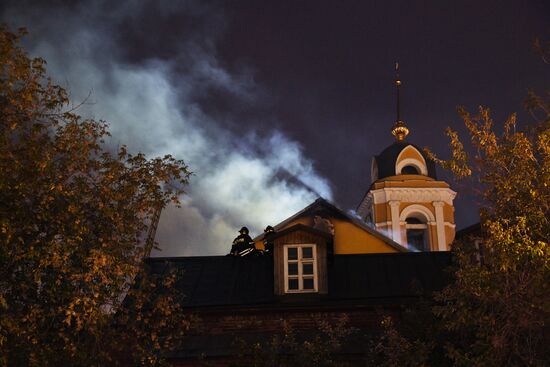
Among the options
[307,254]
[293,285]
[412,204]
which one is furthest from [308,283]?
[412,204]

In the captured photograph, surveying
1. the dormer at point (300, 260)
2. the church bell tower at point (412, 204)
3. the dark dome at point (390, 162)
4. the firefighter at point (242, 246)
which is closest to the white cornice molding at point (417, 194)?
the church bell tower at point (412, 204)

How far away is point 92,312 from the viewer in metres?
16.3

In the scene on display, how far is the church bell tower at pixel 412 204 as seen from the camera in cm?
5038

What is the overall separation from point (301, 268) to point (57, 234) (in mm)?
9135

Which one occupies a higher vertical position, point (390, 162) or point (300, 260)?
point (390, 162)

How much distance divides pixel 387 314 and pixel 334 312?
1.54 metres

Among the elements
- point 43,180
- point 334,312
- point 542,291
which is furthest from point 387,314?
point 43,180

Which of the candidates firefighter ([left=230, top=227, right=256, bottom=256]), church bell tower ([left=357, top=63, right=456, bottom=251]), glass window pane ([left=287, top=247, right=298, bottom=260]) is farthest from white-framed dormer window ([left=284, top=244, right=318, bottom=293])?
church bell tower ([left=357, top=63, right=456, bottom=251])

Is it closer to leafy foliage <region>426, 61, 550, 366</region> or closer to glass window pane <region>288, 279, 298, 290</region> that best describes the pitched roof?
glass window pane <region>288, 279, 298, 290</region>

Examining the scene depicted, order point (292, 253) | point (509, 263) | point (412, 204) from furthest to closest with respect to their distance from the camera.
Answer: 1. point (412, 204)
2. point (292, 253)
3. point (509, 263)

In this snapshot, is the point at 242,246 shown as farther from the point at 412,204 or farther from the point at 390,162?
the point at 390,162

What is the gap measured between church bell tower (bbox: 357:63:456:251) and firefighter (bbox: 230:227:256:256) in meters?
22.6

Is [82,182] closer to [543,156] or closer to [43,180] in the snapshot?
[43,180]

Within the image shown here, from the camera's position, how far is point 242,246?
28234 mm
